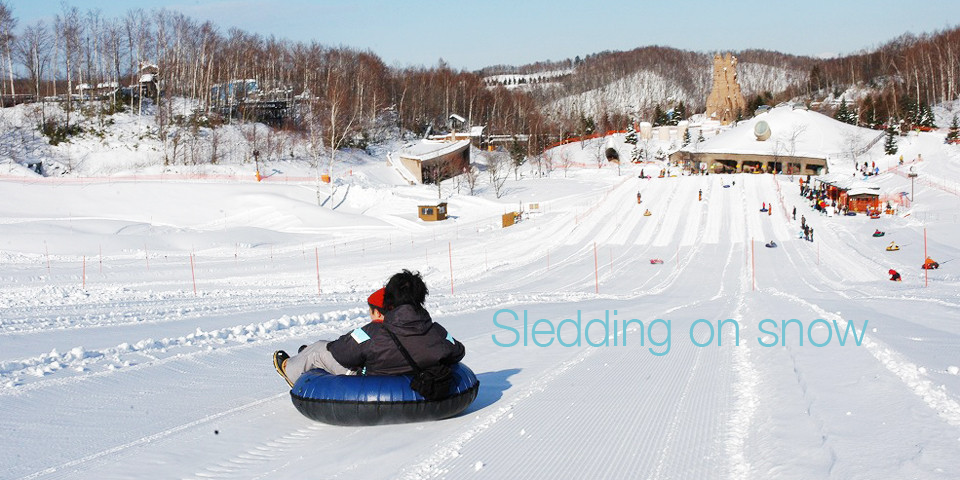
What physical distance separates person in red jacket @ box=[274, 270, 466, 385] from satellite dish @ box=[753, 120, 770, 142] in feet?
287

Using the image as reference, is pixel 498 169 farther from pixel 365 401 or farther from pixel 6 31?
pixel 365 401

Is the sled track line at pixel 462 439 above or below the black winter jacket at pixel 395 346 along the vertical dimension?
below

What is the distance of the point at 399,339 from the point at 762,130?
88.1 m

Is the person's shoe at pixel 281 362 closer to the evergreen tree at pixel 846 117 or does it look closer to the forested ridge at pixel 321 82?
the forested ridge at pixel 321 82

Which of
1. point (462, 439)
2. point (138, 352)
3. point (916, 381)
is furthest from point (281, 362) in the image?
point (916, 381)

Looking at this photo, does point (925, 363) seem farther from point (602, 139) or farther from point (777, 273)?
point (602, 139)

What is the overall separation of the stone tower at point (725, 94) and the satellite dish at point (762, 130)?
133 ft

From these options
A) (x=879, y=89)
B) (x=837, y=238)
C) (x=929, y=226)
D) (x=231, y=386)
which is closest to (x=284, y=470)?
(x=231, y=386)

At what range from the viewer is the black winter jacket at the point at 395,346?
20.7ft

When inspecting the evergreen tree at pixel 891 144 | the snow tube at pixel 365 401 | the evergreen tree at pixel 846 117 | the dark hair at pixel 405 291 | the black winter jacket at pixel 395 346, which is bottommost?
the snow tube at pixel 365 401

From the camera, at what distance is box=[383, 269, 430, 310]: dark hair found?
20.8ft

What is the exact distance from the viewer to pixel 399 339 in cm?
631

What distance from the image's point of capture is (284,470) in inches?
203

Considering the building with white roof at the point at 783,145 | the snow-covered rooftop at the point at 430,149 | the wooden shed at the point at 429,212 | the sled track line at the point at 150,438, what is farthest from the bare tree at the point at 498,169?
the sled track line at the point at 150,438
